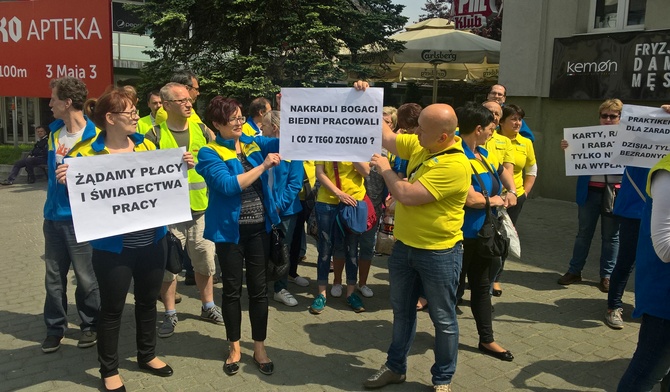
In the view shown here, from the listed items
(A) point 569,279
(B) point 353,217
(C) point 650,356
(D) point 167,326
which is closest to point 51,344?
(D) point 167,326

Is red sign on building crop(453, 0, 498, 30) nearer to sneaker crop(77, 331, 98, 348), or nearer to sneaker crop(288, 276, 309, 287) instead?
sneaker crop(288, 276, 309, 287)

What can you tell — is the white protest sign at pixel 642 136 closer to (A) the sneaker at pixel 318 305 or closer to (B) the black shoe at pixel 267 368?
(A) the sneaker at pixel 318 305

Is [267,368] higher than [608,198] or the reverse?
the reverse

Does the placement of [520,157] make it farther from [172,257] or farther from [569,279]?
[172,257]

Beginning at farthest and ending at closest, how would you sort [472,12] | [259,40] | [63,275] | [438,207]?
[472,12] < [259,40] < [63,275] < [438,207]

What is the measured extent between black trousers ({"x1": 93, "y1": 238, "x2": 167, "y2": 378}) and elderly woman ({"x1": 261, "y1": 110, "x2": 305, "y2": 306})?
3.70ft

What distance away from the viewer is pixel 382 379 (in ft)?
12.7

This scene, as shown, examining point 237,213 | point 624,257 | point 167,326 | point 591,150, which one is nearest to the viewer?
point 237,213

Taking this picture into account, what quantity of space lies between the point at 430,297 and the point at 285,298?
87.6 inches

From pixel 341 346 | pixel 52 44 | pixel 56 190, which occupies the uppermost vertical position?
pixel 52 44

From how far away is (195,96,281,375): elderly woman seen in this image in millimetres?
3828

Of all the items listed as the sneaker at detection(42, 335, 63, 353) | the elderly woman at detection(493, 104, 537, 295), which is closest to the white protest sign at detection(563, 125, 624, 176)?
the elderly woman at detection(493, 104, 537, 295)

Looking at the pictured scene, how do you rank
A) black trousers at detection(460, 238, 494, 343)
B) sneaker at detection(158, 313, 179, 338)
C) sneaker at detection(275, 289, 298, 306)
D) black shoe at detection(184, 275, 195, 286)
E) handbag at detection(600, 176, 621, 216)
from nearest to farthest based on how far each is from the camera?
black trousers at detection(460, 238, 494, 343)
sneaker at detection(158, 313, 179, 338)
sneaker at detection(275, 289, 298, 306)
handbag at detection(600, 176, 621, 216)
black shoe at detection(184, 275, 195, 286)

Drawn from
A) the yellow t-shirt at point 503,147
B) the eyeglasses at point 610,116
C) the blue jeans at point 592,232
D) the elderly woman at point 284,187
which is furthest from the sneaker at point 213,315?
the eyeglasses at point 610,116
